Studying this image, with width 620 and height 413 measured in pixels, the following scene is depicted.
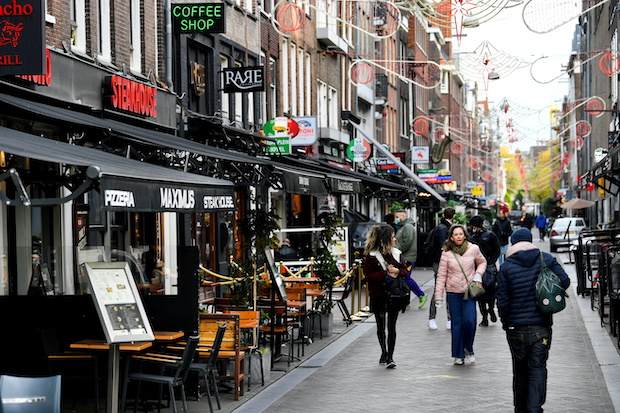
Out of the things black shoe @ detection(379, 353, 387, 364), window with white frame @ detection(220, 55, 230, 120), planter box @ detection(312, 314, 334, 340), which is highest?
window with white frame @ detection(220, 55, 230, 120)

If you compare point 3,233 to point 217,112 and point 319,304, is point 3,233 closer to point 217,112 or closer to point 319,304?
point 319,304

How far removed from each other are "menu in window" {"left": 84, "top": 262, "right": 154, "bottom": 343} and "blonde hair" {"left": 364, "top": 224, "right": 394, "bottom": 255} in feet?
14.5

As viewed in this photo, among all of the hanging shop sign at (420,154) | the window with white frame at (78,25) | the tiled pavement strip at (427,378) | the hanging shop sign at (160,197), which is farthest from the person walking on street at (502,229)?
the hanging shop sign at (420,154)

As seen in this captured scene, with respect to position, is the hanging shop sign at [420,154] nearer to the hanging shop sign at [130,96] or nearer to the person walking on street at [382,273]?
the hanging shop sign at [130,96]

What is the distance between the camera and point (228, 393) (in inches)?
488

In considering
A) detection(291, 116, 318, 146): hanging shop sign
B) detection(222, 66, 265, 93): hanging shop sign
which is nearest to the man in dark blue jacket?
detection(222, 66, 265, 93): hanging shop sign

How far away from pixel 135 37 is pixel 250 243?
8705mm

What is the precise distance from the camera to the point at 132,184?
896 centimetres

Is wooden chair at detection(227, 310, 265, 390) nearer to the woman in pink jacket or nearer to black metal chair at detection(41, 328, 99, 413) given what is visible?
black metal chair at detection(41, 328, 99, 413)

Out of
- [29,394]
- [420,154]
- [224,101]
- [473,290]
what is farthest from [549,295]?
[420,154]

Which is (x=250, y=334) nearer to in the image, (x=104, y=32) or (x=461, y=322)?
(x=461, y=322)

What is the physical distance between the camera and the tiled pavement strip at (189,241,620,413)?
1125 cm

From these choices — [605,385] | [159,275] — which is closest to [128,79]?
[159,275]

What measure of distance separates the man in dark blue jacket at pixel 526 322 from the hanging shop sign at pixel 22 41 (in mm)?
6231
